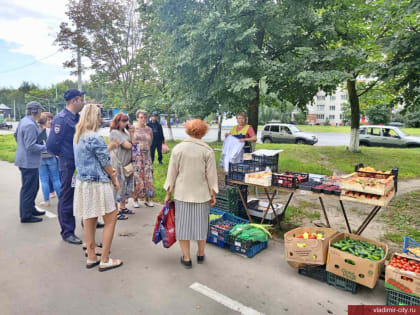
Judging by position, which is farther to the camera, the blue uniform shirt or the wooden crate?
the blue uniform shirt

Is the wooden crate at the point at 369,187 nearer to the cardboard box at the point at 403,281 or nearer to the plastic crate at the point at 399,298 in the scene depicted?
the cardboard box at the point at 403,281

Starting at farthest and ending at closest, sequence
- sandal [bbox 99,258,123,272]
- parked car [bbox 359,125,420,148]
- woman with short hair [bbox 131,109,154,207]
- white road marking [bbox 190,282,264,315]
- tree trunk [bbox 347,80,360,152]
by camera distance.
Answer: parked car [bbox 359,125,420,148] → tree trunk [bbox 347,80,360,152] → woman with short hair [bbox 131,109,154,207] → sandal [bbox 99,258,123,272] → white road marking [bbox 190,282,264,315]

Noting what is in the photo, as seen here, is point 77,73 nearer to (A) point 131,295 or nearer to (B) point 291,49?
(B) point 291,49

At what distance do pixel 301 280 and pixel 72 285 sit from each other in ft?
8.64

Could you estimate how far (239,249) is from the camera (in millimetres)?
3934

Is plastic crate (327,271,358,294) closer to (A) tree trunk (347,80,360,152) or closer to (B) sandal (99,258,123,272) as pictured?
(B) sandal (99,258,123,272)

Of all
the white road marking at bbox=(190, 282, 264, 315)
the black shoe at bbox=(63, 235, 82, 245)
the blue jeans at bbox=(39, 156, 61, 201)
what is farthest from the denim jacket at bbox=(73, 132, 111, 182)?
the blue jeans at bbox=(39, 156, 61, 201)

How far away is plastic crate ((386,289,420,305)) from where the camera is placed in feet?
8.79

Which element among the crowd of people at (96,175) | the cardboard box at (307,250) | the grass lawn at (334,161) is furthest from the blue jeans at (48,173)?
the cardboard box at (307,250)

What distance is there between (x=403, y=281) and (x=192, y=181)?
2355 millimetres

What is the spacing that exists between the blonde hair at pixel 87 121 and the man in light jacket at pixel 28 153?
1.99 m

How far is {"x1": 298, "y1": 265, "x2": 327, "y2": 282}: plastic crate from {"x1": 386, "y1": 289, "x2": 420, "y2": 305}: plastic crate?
65 centimetres

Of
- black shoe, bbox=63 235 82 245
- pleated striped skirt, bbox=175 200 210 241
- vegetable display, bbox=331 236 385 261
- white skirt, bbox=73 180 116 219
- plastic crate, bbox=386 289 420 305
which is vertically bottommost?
black shoe, bbox=63 235 82 245

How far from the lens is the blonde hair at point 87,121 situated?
3234 millimetres
